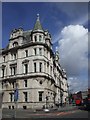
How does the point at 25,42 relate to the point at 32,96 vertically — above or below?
above

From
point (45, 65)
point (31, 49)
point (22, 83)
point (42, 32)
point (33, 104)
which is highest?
point (42, 32)

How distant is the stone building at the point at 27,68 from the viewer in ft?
177

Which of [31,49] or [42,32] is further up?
[42,32]

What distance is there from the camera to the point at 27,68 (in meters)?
56.2

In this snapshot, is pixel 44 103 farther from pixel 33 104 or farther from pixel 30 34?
pixel 30 34

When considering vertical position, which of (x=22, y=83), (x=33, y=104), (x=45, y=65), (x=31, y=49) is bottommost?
(x=33, y=104)

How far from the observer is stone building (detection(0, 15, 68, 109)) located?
53938 mm

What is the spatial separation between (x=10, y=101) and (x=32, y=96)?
7.91 meters

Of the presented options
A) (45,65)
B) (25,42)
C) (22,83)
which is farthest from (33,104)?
(25,42)

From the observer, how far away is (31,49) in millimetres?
56000

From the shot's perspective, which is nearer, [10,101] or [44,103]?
[44,103]

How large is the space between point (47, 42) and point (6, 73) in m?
13.2

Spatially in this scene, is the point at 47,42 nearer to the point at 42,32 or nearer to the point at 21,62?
the point at 42,32

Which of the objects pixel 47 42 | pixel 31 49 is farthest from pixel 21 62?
pixel 47 42
